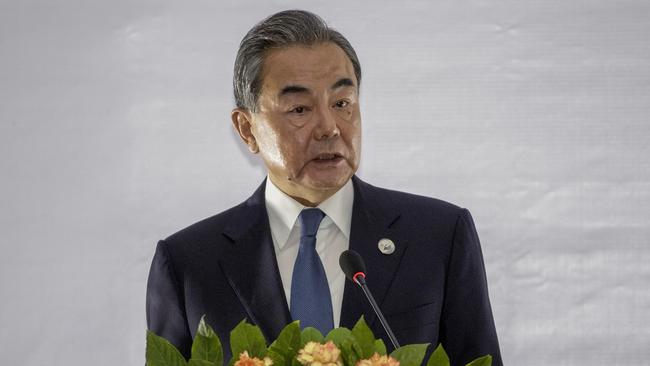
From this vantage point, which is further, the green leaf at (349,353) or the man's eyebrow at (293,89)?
the man's eyebrow at (293,89)

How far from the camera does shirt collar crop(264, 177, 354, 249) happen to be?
70.6 inches

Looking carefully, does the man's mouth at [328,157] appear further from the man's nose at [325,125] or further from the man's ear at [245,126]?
the man's ear at [245,126]

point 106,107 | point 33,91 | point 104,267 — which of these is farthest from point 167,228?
point 33,91

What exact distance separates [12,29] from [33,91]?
0.17m

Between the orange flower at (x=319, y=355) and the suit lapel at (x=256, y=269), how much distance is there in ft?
2.02

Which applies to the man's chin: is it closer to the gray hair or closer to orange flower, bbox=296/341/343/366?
the gray hair

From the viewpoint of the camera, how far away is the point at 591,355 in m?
2.11

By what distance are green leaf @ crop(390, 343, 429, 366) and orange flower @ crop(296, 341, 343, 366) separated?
0.11 meters

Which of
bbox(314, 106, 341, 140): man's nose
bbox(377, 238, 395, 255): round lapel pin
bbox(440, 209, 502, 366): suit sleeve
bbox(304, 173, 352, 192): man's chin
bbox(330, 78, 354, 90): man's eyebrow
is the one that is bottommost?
bbox(440, 209, 502, 366): suit sleeve

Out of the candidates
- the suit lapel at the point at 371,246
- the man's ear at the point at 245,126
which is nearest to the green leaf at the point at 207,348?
the suit lapel at the point at 371,246

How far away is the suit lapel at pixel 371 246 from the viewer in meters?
1.68

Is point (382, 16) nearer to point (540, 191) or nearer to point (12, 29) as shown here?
point (540, 191)

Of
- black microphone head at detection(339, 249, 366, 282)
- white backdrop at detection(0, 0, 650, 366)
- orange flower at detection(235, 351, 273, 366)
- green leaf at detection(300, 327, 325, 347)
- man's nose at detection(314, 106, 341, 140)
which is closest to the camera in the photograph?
orange flower at detection(235, 351, 273, 366)

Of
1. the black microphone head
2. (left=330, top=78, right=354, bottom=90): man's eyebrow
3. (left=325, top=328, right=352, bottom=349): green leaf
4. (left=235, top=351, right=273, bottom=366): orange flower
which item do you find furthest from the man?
(left=235, top=351, right=273, bottom=366): orange flower
